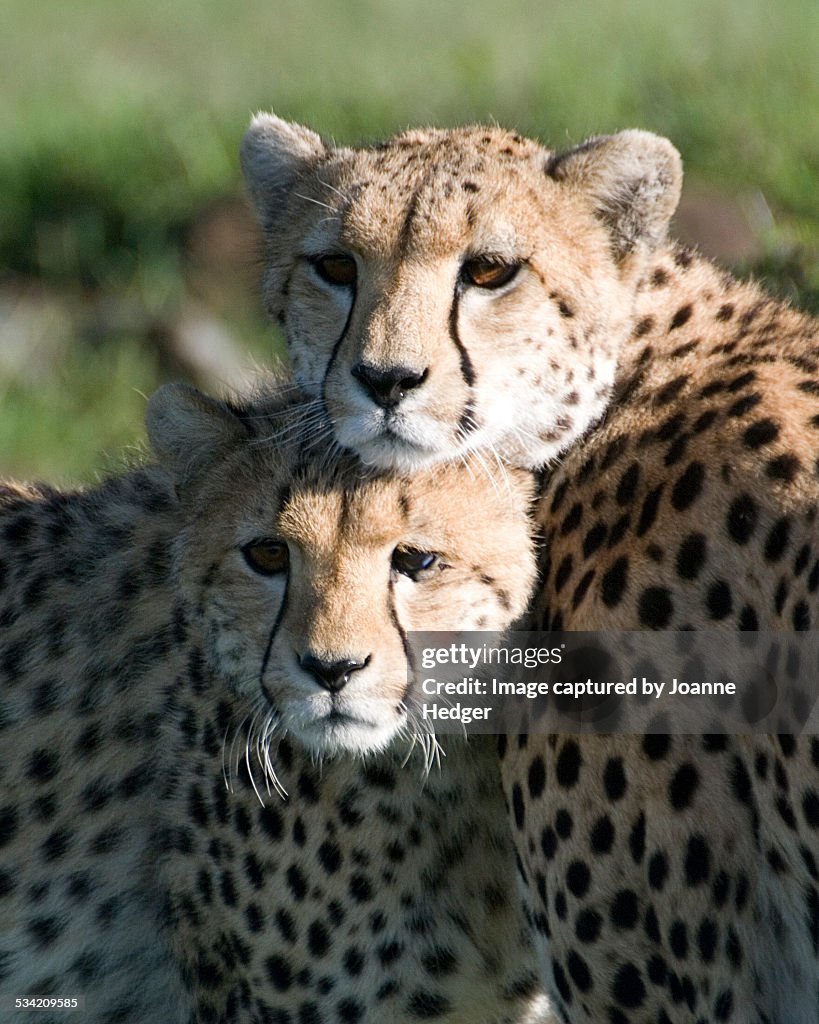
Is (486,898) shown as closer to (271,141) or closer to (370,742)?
(370,742)

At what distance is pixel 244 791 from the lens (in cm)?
345

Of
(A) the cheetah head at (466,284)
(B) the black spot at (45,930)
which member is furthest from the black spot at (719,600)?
(B) the black spot at (45,930)

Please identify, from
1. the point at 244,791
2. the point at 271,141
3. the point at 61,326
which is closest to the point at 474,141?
the point at 271,141

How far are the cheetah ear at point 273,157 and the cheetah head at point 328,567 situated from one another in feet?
1.63

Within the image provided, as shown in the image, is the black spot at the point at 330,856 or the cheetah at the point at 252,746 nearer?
the cheetah at the point at 252,746

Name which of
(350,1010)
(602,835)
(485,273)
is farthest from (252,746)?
(485,273)

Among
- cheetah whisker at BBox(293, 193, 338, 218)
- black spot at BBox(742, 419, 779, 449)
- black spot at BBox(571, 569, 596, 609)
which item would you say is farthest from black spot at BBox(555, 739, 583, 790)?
cheetah whisker at BBox(293, 193, 338, 218)

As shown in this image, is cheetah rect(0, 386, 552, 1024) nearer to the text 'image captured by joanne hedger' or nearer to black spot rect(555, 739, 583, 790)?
the text 'image captured by joanne hedger'

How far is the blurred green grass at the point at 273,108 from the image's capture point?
740 centimetres

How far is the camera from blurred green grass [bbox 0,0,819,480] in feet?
24.3

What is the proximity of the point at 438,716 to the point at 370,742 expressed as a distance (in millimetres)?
180

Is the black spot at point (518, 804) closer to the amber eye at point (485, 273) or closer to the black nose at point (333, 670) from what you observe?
the black nose at point (333, 670)

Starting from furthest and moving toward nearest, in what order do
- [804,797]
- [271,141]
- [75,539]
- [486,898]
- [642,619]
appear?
1. [75,539]
2. [271,141]
3. [486,898]
4. [642,619]
5. [804,797]

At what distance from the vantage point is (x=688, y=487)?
298 cm
